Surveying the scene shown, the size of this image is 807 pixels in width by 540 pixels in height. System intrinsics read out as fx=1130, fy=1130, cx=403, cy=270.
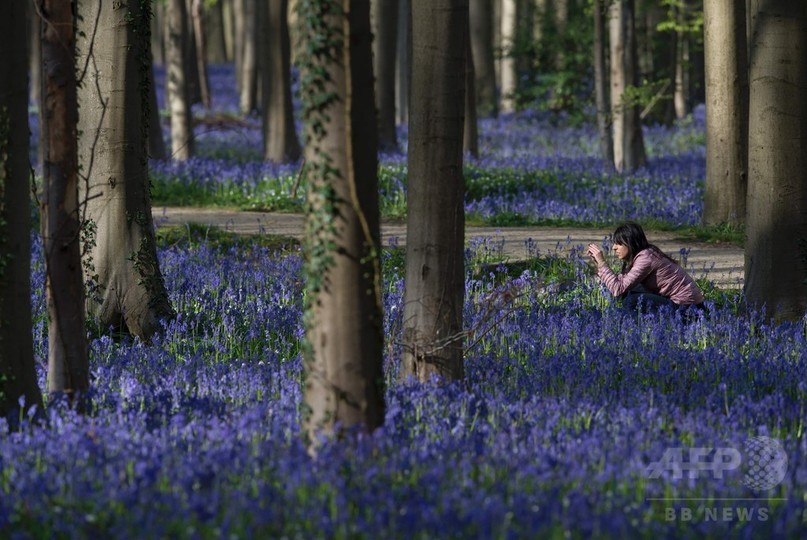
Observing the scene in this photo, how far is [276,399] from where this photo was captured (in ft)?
20.7

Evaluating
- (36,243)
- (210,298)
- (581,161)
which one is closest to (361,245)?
(210,298)

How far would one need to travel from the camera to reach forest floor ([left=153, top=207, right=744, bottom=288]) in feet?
37.8

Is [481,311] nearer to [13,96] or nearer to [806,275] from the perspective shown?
[806,275]

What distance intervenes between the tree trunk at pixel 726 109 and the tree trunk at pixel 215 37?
4560cm

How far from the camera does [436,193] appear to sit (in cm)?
670

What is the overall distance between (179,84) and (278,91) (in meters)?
3.02

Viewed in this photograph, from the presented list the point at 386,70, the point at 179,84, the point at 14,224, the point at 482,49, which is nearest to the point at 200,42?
the point at 482,49

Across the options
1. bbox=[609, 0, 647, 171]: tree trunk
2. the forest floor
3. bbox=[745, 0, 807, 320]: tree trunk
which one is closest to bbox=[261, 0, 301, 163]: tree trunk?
the forest floor

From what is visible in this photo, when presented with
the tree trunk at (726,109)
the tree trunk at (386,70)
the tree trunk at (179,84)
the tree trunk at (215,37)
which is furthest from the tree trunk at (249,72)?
the tree trunk at (215,37)

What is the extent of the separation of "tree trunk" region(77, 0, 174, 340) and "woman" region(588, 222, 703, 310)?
11.8 feet

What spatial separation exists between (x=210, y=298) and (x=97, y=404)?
11.5ft

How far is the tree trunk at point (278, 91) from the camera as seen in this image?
19.8 metres

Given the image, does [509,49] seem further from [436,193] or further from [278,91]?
[436,193]

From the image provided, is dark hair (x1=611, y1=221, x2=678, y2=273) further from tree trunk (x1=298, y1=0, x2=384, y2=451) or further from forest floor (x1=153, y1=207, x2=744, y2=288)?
tree trunk (x1=298, y1=0, x2=384, y2=451)
